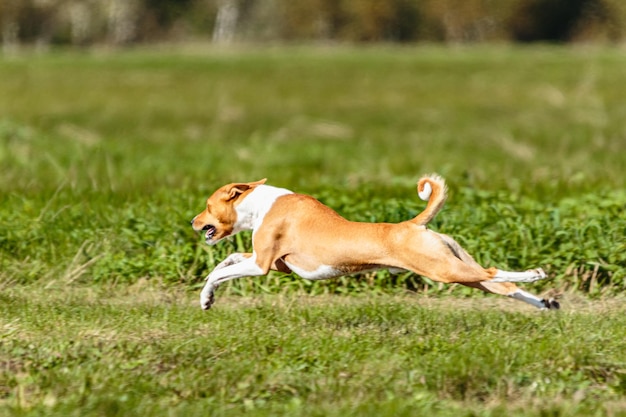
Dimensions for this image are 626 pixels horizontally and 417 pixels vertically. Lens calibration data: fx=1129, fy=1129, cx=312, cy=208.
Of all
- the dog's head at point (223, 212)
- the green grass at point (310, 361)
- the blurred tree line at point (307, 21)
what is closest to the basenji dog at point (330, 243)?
the dog's head at point (223, 212)

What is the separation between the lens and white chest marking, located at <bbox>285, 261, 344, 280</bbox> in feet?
23.0

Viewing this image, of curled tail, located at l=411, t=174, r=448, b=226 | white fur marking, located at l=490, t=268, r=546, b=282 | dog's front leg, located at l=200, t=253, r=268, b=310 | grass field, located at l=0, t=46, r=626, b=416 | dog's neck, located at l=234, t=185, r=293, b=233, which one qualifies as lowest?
grass field, located at l=0, t=46, r=626, b=416

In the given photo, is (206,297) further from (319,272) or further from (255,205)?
(319,272)

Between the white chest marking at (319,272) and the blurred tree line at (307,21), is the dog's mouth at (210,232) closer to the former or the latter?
the white chest marking at (319,272)

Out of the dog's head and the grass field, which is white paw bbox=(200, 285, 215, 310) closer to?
the grass field

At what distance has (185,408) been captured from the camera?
229 inches

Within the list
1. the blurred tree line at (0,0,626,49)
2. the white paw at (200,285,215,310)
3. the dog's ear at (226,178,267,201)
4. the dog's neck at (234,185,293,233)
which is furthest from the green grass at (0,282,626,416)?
the blurred tree line at (0,0,626,49)

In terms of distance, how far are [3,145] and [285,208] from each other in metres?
10.7

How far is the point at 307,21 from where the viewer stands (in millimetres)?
45719

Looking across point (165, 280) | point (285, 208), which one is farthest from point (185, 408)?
point (165, 280)

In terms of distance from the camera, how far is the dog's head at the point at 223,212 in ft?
24.1

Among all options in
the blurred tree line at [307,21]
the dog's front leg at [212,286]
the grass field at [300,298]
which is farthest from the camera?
the blurred tree line at [307,21]

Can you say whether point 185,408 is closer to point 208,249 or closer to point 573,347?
point 573,347

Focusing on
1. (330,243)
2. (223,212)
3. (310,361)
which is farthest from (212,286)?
(310,361)
